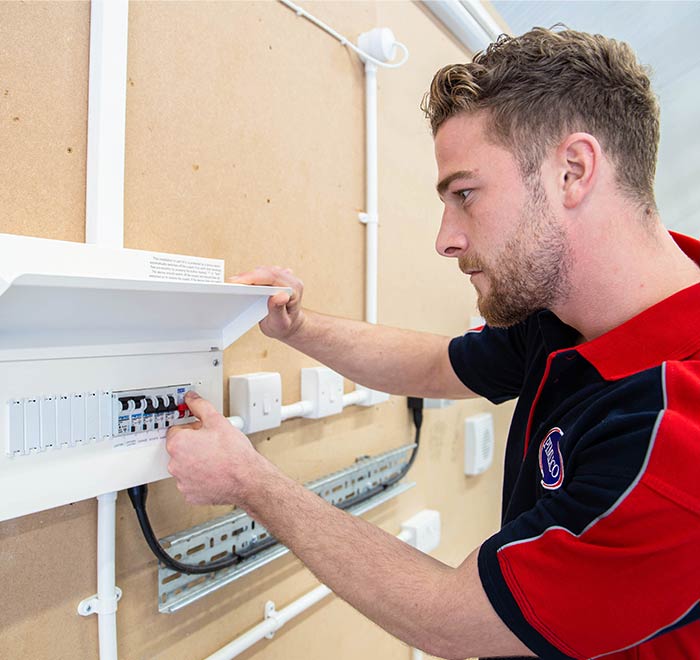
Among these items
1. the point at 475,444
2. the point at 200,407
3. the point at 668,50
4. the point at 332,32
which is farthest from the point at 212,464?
the point at 668,50

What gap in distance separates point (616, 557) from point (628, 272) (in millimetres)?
391

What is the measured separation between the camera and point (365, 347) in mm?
1055

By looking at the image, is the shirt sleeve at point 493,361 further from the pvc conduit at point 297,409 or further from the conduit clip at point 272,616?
the conduit clip at point 272,616

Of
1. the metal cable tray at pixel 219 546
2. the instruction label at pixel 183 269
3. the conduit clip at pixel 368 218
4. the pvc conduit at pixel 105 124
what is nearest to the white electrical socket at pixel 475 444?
the metal cable tray at pixel 219 546

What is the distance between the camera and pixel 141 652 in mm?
792

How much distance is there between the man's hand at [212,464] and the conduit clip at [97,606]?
0.58 ft

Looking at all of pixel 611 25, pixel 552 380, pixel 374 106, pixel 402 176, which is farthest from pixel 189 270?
pixel 611 25

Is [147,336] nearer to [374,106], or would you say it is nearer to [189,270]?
[189,270]

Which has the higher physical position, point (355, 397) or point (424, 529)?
point (355, 397)

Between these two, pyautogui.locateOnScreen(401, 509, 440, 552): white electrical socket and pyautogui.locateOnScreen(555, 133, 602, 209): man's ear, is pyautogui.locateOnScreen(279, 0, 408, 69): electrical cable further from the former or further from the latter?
pyautogui.locateOnScreen(401, 509, 440, 552): white electrical socket

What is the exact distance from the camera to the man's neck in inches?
30.3

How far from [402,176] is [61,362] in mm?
971

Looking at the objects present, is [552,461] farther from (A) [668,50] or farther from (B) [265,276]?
(A) [668,50]

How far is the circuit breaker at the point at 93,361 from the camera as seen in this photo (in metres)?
0.58
